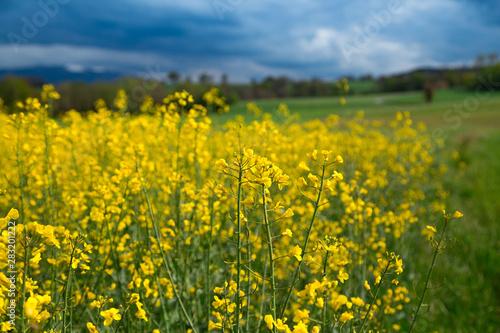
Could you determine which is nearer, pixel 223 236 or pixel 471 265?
pixel 223 236

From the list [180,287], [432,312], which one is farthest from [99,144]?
[432,312]

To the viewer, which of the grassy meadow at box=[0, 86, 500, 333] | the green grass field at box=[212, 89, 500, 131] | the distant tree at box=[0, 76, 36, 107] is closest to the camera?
the grassy meadow at box=[0, 86, 500, 333]

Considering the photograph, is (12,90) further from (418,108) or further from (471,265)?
(418,108)

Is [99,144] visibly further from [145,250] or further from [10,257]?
[10,257]

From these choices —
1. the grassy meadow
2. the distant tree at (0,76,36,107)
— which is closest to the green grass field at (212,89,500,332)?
the grassy meadow

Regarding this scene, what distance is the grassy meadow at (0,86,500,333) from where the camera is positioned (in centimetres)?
162

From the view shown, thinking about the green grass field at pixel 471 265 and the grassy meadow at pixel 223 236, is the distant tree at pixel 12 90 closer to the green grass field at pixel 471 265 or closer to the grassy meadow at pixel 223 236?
the grassy meadow at pixel 223 236

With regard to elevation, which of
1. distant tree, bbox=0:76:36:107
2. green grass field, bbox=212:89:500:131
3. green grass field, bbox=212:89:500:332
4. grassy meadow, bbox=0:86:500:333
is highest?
distant tree, bbox=0:76:36:107

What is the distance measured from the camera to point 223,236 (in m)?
2.19

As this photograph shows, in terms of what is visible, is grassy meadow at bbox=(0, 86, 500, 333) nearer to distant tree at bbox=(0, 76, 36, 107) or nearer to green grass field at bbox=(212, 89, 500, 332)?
green grass field at bbox=(212, 89, 500, 332)

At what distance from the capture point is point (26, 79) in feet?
134

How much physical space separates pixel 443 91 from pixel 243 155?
248ft

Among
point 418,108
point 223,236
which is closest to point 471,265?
point 223,236

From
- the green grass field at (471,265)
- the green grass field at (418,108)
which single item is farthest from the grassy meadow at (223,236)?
the green grass field at (418,108)
